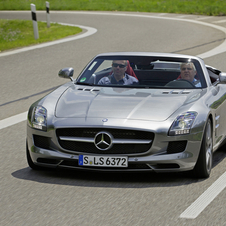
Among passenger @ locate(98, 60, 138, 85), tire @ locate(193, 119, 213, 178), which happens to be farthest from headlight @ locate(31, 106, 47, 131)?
tire @ locate(193, 119, 213, 178)

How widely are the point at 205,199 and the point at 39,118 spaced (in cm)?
191

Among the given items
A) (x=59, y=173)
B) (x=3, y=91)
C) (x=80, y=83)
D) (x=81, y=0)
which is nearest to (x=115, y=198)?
(x=59, y=173)

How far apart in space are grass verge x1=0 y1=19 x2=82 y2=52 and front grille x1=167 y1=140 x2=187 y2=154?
1263 centimetres

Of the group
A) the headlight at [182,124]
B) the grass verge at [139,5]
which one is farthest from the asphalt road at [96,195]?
the grass verge at [139,5]

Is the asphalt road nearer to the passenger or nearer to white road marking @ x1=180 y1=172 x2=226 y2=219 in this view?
white road marking @ x1=180 y1=172 x2=226 y2=219

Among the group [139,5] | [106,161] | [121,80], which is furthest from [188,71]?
[139,5]

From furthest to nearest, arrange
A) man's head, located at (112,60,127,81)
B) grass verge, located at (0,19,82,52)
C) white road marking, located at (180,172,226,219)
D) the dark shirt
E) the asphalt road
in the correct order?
grass verge, located at (0,19,82,52) → man's head, located at (112,60,127,81) → the dark shirt → white road marking, located at (180,172,226,219) → the asphalt road

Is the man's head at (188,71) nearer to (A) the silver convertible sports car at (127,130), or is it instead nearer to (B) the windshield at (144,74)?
(B) the windshield at (144,74)

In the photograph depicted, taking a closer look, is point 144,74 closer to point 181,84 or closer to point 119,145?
point 181,84

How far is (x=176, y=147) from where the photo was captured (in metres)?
5.26

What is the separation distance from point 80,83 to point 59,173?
1434 mm

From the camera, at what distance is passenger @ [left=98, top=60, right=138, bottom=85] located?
6.79m

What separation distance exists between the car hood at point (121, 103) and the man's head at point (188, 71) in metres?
0.46

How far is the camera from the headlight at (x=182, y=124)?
17.1 ft
